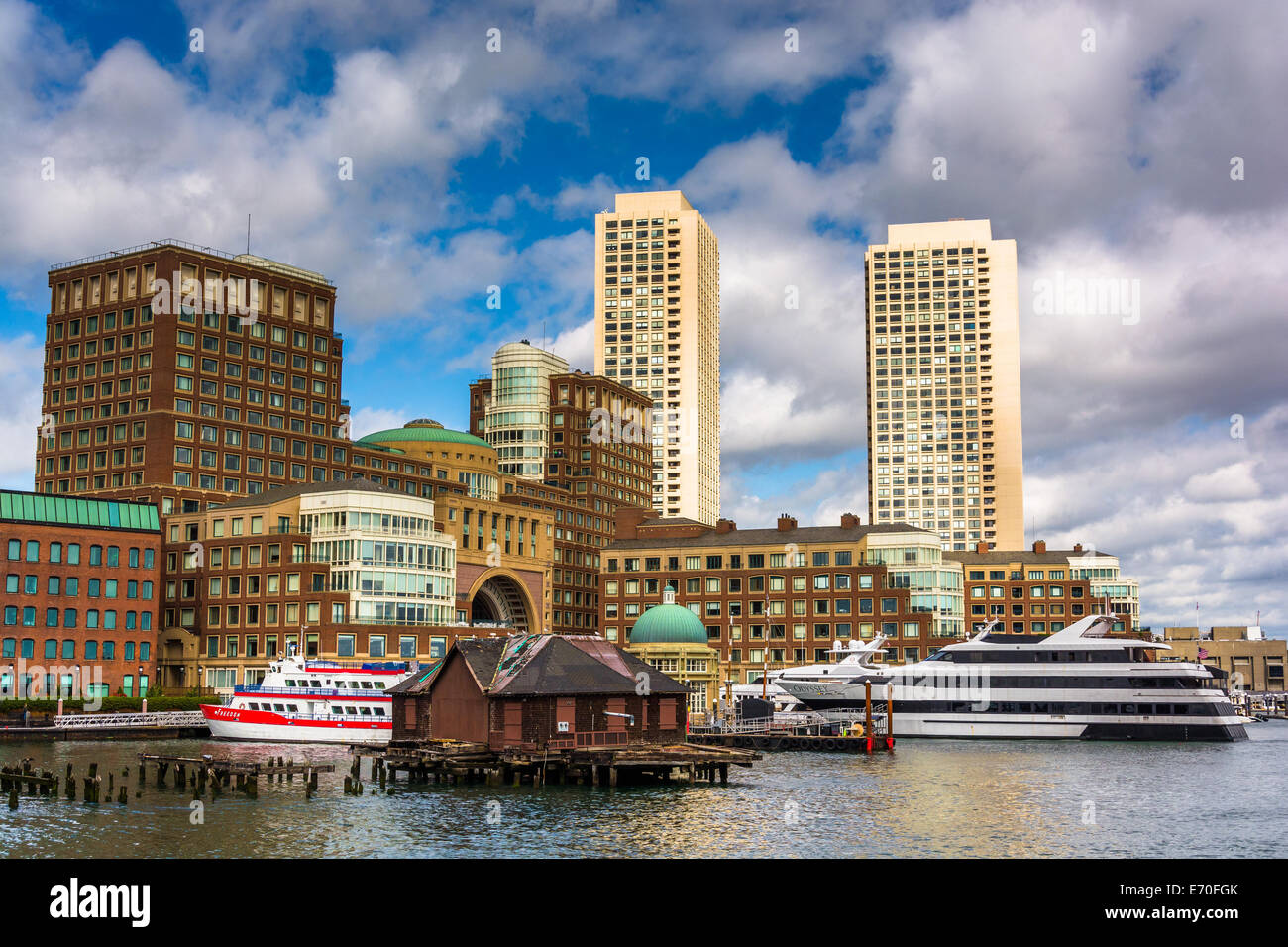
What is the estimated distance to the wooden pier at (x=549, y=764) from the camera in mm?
71562

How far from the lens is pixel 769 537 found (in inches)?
6777

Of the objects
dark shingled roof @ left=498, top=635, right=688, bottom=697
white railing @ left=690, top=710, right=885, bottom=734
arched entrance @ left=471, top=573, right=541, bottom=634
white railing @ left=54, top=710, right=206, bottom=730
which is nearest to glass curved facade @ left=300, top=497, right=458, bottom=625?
arched entrance @ left=471, top=573, right=541, bottom=634

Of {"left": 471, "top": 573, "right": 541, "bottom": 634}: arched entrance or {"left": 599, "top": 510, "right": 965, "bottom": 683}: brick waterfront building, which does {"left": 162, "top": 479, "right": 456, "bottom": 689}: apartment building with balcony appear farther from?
{"left": 599, "top": 510, "right": 965, "bottom": 683}: brick waterfront building

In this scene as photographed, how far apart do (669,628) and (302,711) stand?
1914 inches

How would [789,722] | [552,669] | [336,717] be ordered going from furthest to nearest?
[789,722], [336,717], [552,669]

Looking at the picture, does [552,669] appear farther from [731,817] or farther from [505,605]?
[505,605]

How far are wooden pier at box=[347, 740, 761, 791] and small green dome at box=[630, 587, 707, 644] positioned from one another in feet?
219

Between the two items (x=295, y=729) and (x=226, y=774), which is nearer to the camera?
(x=226, y=774)

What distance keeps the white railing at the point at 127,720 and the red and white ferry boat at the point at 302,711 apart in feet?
23.2

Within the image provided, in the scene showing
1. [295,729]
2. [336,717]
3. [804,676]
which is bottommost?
[295,729]

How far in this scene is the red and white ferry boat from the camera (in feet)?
352

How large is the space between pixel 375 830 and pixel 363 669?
65.0 meters

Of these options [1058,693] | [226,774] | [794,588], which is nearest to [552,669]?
[226,774]

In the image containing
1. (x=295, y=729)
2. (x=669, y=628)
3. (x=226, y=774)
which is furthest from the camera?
(x=669, y=628)
